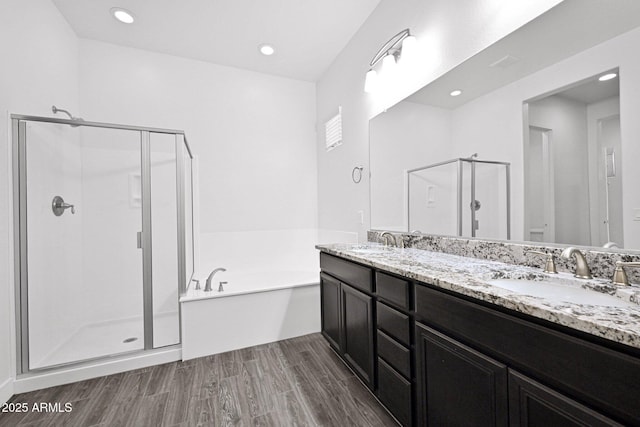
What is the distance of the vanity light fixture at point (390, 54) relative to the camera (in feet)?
6.30

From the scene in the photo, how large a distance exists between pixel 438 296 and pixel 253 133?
9.53ft

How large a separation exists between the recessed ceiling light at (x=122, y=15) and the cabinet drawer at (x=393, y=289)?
2.92 metres

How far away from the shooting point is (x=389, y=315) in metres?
1.33

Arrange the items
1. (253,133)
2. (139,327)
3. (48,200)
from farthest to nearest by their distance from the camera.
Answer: (253,133) < (139,327) < (48,200)

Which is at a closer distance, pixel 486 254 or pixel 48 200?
pixel 486 254

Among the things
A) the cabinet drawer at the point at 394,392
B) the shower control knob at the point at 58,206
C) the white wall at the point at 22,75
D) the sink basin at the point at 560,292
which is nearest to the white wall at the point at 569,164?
the sink basin at the point at 560,292

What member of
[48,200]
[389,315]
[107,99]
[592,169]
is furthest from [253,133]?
[592,169]

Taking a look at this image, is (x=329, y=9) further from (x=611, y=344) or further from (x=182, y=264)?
(x=611, y=344)

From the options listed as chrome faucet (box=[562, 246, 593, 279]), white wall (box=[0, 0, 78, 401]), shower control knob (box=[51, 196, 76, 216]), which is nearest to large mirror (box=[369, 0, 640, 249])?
chrome faucet (box=[562, 246, 593, 279])

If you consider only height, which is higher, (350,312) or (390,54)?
(390,54)

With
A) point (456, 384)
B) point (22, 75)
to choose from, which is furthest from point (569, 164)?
point (22, 75)

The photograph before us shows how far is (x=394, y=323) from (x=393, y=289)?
160 mm

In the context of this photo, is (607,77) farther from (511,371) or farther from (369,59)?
(369,59)

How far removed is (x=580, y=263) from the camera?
99 centimetres
